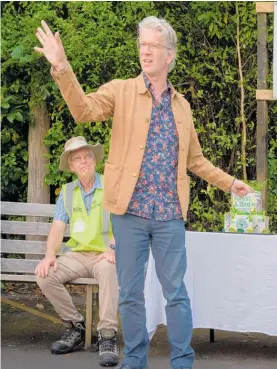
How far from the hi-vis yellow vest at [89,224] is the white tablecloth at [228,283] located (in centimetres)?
44

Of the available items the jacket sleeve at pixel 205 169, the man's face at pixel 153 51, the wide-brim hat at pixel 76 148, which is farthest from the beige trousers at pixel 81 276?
the man's face at pixel 153 51

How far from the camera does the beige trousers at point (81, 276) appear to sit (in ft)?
16.7

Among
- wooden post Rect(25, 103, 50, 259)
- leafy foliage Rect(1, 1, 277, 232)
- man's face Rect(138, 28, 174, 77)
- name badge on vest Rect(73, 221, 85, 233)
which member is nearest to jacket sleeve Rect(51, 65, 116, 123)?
man's face Rect(138, 28, 174, 77)

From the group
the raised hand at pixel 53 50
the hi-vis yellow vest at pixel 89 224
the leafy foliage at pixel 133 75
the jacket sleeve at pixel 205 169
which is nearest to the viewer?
the raised hand at pixel 53 50

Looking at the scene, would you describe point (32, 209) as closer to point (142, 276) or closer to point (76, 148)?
point (76, 148)

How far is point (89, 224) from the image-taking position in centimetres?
531

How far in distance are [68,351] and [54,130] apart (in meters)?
2.36

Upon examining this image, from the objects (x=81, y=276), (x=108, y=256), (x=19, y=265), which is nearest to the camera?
(x=108, y=256)

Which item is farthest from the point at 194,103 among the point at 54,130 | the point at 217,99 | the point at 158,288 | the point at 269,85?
the point at 158,288

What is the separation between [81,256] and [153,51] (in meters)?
1.59

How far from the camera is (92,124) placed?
712 centimetres

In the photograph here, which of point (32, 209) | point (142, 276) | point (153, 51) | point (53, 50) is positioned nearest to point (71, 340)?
point (32, 209)

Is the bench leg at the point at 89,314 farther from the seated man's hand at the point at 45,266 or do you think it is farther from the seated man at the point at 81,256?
the seated man's hand at the point at 45,266

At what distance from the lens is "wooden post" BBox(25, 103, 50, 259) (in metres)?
Result: 7.12
